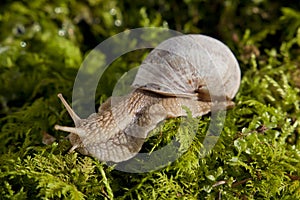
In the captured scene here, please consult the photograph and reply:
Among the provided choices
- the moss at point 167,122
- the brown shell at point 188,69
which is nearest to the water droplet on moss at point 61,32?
the moss at point 167,122

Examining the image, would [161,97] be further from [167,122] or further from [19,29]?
[19,29]

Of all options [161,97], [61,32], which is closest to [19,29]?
[61,32]

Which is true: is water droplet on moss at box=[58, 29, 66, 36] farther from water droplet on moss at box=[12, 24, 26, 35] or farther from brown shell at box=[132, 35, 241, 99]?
brown shell at box=[132, 35, 241, 99]

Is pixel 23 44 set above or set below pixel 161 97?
above

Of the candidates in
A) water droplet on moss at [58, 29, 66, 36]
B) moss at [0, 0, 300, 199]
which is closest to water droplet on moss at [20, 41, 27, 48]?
moss at [0, 0, 300, 199]

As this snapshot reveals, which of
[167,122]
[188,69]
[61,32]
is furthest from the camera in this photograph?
[61,32]

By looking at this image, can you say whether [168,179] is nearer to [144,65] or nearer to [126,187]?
[126,187]

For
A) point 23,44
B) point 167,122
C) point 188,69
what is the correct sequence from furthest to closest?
point 23,44 < point 188,69 < point 167,122

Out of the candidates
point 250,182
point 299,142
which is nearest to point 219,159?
point 250,182
